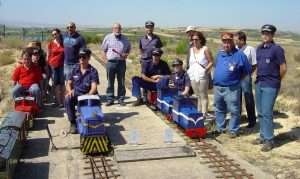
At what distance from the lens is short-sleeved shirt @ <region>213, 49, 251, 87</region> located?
27.8 ft

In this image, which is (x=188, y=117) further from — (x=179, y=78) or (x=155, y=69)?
(x=155, y=69)

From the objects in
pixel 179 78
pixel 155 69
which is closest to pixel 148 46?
pixel 155 69

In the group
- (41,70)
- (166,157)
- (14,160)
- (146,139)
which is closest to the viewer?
(14,160)

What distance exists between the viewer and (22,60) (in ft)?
32.4

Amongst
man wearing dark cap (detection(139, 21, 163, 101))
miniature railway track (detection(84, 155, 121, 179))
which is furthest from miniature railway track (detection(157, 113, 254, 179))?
man wearing dark cap (detection(139, 21, 163, 101))

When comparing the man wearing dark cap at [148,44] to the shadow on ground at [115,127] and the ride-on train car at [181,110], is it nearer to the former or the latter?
the ride-on train car at [181,110]

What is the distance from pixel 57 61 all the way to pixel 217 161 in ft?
16.8

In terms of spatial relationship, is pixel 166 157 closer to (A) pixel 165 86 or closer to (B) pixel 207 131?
(B) pixel 207 131

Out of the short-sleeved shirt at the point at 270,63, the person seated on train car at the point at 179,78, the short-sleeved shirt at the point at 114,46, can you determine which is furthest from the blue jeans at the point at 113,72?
the short-sleeved shirt at the point at 270,63

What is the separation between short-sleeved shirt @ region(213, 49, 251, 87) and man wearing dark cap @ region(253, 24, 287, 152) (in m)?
0.48

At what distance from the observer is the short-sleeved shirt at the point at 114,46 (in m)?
11.0

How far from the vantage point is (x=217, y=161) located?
24.2 ft

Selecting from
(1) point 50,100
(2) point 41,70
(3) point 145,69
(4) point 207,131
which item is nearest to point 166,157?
(4) point 207,131

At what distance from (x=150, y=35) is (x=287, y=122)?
379 centimetres
